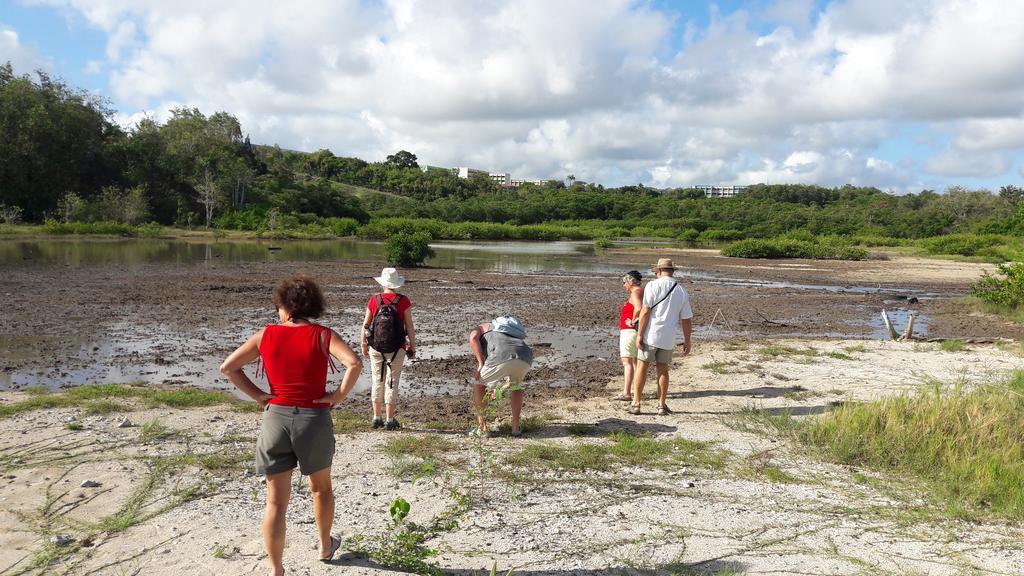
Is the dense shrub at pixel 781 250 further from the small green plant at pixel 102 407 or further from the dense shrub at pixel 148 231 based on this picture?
the small green plant at pixel 102 407

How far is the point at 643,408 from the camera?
319 inches

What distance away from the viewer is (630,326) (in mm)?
8242

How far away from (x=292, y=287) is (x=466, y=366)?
300 inches

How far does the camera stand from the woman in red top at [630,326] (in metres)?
7.91

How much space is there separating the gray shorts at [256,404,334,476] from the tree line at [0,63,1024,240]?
123 ft

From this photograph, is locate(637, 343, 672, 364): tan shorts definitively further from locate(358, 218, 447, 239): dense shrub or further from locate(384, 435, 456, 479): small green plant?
locate(358, 218, 447, 239): dense shrub

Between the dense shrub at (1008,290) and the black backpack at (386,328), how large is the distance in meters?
18.5

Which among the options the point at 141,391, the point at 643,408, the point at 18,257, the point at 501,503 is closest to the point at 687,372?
the point at 643,408

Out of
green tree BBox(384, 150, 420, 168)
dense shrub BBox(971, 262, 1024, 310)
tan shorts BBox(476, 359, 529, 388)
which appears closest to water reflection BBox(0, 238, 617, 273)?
dense shrub BBox(971, 262, 1024, 310)

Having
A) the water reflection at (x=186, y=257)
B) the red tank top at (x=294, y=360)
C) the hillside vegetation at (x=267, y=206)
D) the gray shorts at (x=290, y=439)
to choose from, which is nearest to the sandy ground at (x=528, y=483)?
the gray shorts at (x=290, y=439)

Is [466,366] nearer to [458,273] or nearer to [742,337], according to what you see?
[742,337]

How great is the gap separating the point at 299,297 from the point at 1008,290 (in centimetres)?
2141

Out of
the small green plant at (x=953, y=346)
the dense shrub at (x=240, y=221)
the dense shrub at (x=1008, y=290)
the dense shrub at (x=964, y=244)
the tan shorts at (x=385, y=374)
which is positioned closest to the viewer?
the tan shorts at (x=385, y=374)

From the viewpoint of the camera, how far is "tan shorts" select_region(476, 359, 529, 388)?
6.43 metres
